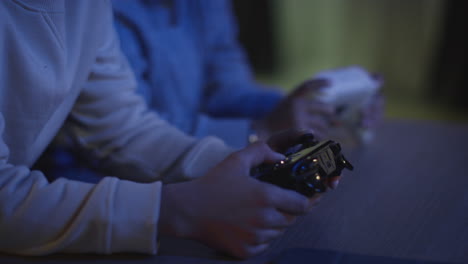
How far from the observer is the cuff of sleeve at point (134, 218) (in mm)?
396

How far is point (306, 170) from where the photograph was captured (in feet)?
1.30

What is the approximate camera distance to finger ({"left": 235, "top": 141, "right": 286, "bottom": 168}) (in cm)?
41

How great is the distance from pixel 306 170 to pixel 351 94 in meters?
0.35

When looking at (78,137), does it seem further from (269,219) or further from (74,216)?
(269,219)

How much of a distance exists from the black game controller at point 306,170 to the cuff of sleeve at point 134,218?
99 mm

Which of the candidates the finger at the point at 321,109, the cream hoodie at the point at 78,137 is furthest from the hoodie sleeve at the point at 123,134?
the finger at the point at 321,109

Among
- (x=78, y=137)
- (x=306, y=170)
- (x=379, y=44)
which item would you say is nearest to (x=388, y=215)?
(x=306, y=170)

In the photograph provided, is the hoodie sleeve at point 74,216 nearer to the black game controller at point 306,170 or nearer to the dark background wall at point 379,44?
the black game controller at point 306,170

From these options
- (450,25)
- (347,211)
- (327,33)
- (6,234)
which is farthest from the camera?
(327,33)

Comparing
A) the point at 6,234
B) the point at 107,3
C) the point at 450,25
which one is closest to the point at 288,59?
the point at 450,25

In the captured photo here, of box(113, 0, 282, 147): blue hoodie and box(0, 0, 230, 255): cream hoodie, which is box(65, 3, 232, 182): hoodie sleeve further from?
box(113, 0, 282, 147): blue hoodie

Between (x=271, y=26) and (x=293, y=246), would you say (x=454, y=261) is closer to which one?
(x=293, y=246)

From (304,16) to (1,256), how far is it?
2721mm

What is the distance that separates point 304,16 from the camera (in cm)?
290
